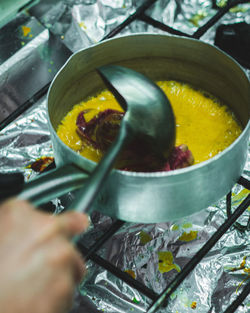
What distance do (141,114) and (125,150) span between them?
6cm

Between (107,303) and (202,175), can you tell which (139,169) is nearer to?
(202,175)

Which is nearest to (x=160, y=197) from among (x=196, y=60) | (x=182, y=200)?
(x=182, y=200)

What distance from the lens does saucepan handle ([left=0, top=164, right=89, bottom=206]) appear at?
1.48 ft

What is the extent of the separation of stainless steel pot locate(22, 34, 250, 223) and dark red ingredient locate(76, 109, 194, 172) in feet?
0.20

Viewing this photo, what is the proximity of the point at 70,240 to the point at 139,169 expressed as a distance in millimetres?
277

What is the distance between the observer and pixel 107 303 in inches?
27.1

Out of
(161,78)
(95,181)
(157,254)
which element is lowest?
(157,254)

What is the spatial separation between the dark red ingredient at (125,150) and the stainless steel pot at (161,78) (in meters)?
0.06

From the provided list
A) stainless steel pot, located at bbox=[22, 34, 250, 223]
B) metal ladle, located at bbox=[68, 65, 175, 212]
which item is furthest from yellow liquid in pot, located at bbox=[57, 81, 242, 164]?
metal ladle, located at bbox=[68, 65, 175, 212]

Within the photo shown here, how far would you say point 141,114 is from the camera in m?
0.59

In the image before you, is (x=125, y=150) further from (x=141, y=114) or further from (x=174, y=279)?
(x=174, y=279)

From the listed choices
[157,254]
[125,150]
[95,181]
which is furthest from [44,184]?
[157,254]

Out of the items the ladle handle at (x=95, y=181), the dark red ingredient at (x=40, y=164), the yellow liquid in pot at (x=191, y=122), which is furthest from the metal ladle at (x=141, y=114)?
the dark red ingredient at (x=40, y=164)

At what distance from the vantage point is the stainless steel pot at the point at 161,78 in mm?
543
